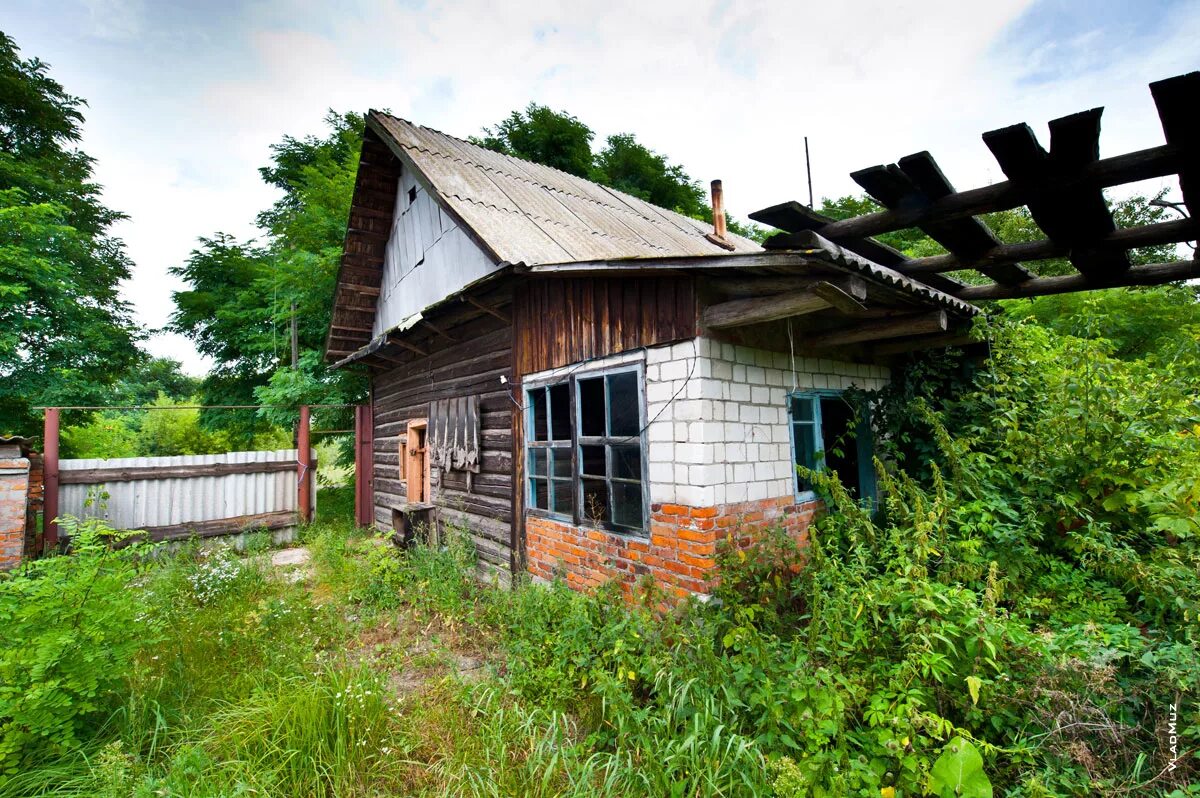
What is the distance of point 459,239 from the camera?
6.86 m

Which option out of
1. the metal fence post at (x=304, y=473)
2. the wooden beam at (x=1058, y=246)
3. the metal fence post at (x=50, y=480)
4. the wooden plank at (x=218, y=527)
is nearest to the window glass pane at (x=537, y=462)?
the wooden beam at (x=1058, y=246)

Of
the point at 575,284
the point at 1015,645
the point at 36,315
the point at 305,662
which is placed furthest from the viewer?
the point at 36,315

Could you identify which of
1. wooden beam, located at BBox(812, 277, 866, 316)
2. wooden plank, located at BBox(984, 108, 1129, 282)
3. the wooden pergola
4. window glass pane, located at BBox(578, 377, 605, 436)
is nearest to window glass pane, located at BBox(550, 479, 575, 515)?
window glass pane, located at BBox(578, 377, 605, 436)

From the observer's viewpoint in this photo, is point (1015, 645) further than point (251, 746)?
→ No

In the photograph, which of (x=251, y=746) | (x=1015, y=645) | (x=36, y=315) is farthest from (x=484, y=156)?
(x=36, y=315)

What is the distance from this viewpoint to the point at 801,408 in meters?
4.90

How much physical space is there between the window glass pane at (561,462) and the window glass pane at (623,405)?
0.78 meters

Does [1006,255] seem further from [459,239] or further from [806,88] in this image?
[459,239]

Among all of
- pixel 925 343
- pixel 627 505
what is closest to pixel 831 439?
pixel 925 343

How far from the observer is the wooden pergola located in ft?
7.77

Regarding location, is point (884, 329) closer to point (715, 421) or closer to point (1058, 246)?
point (1058, 246)

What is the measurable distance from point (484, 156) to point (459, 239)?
95.7 inches

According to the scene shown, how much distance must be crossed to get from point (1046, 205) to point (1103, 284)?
1.79 meters

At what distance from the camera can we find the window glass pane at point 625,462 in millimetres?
4441
